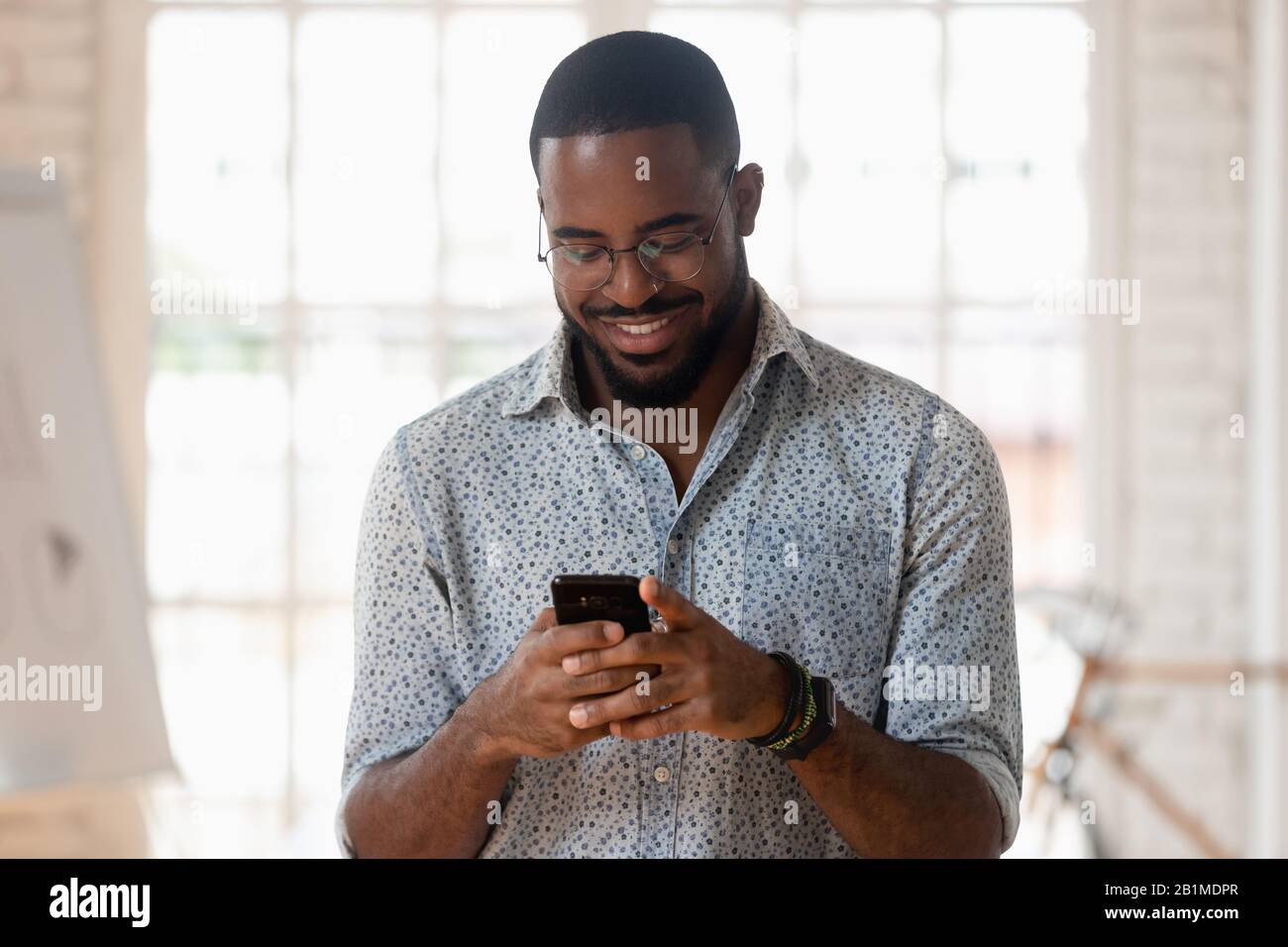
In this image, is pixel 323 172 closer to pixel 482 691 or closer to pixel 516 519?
pixel 516 519

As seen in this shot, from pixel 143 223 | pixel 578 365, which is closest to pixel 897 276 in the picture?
pixel 143 223

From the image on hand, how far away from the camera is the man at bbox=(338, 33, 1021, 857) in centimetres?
125

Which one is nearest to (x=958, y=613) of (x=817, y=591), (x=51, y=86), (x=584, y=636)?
(x=817, y=591)

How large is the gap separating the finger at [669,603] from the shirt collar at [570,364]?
1.01 feet

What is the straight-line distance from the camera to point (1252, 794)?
3.02 meters

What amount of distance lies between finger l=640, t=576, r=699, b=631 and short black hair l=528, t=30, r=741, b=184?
0.44m

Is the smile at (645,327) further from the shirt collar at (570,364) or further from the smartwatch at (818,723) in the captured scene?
the smartwatch at (818,723)

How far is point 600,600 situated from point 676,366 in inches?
11.5

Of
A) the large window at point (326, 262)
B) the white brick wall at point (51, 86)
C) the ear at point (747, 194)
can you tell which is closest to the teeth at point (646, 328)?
the ear at point (747, 194)

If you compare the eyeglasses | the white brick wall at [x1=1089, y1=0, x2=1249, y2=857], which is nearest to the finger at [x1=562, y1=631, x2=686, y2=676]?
the eyeglasses

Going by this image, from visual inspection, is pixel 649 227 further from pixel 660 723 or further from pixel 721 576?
pixel 660 723

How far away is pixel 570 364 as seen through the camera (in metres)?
1.37

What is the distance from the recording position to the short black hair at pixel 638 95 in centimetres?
127

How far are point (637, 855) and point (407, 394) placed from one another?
1871mm
